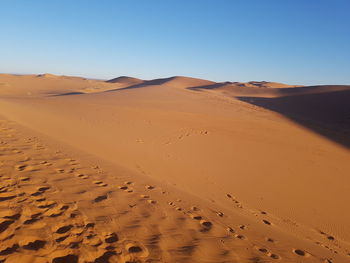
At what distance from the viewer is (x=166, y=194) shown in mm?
4844

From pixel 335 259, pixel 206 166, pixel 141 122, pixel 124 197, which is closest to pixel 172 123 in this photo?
→ pixel 141 122

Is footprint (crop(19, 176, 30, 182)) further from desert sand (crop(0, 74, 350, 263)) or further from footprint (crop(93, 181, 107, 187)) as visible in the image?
footprint (crop(93, 181, 107, 187))

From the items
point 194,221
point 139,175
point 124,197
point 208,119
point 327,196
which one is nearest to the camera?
point 194,221

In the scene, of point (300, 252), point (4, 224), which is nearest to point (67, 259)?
point (4, 224)

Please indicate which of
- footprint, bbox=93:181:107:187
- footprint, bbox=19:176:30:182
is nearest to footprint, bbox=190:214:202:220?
footprint, bbox=93:181:107:187

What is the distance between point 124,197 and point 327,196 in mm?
5331

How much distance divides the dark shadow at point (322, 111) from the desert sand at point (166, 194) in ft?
13.5

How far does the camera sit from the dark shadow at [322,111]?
15570 millimetres

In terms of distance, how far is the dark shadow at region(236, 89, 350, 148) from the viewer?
15.6m

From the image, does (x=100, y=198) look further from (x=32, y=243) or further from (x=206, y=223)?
(x=206, y=223)

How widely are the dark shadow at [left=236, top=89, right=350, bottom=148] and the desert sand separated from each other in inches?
162

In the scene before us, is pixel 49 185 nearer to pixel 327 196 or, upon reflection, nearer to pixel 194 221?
pixel 194 221

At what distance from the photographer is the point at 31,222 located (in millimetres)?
3133

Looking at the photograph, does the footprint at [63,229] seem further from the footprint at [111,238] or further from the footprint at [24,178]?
the footprint at [24,178]
